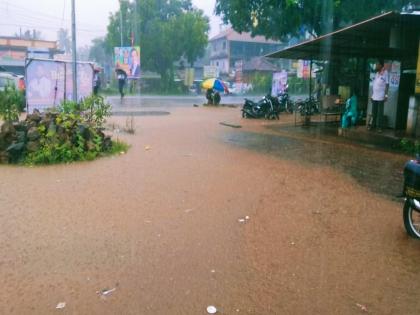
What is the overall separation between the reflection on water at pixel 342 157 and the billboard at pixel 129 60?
2758cm

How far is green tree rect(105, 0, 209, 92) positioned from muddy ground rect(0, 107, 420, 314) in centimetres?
3534

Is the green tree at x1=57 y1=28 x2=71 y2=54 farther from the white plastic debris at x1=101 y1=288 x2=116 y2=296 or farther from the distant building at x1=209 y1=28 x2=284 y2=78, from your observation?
the white plastic debris at x1=101 y1=288 x2=116 y2=296

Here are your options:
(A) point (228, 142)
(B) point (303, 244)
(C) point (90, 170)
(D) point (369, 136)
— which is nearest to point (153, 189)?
(C) point (90, 170)

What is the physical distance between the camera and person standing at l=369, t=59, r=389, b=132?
11.5 meters

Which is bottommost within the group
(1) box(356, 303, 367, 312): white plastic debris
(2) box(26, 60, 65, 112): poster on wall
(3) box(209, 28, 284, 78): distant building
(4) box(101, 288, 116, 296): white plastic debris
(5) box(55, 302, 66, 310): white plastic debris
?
(5) box(55, 302, 66, 310): white plastic debris

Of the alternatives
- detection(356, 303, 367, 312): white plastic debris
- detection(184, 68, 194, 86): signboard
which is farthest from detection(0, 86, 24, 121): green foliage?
detection(184, 68, 194, 86): signboard

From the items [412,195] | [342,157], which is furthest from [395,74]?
[412,195]

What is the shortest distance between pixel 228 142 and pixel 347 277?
26.4 ft

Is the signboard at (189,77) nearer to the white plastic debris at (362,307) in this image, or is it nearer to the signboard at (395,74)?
the signboard at (395,74)

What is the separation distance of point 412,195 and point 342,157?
4888 mm

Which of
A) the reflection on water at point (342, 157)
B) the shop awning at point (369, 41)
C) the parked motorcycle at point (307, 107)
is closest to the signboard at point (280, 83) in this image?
the parked motorcycle at point (307, 107)

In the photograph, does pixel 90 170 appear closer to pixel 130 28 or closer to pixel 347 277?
pixel 347 277

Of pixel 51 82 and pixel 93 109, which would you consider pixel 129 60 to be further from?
pixel 93 109

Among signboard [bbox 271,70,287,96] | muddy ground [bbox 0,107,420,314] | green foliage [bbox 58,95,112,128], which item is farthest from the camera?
signboard [bbox 271,70,287,96]
